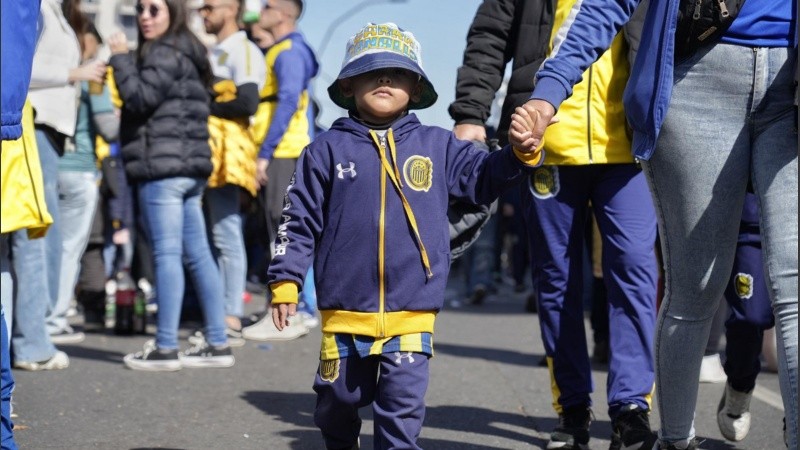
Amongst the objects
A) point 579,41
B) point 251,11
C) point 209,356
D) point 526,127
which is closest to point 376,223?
point 526,127

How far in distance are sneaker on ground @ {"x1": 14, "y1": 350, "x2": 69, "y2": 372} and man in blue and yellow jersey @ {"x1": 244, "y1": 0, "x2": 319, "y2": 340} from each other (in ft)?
6.63

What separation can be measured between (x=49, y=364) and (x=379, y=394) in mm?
4009

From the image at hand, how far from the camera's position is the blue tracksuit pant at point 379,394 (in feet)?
13.5

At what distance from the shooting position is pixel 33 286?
7449 mm

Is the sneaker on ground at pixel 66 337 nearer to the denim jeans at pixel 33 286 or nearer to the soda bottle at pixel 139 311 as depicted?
the soda bottle at pixel 139 311

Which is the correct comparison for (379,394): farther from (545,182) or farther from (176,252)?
(176,252)

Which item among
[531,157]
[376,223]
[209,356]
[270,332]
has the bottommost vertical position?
[270,332]

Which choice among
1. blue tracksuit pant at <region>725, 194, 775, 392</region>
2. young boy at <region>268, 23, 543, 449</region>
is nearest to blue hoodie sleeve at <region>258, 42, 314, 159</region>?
blue tracksuit pant at <region>725, 194, 775, 392</region>

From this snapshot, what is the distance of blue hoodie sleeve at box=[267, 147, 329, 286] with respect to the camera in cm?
416

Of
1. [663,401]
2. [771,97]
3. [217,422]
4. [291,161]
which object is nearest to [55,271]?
[291,161]

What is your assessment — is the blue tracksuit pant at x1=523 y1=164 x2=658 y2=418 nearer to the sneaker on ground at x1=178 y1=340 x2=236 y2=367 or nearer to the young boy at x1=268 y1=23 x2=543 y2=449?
the young boy at x1=268 y1=23 x2=543 y2=449

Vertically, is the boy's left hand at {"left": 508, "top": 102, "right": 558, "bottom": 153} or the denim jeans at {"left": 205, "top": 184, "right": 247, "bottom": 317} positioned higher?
the boy's left hand at {"left": 508, "top": 102, "right": 558, "bottom": 153}

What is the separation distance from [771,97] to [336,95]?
4.68ft

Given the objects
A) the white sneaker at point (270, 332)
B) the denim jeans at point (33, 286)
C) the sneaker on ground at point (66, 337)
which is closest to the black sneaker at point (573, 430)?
the denim jeans at point (33, 286)
